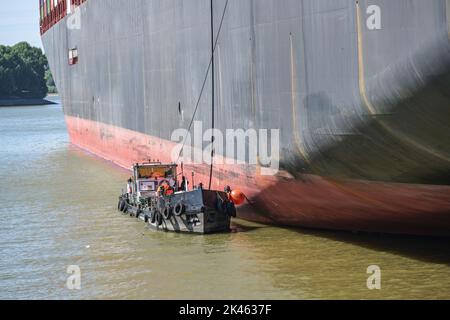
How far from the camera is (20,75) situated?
122 m

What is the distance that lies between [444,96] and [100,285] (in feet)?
20.1

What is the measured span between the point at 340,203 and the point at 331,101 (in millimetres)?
2118

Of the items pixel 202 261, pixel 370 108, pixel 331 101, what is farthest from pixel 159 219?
pixel 370 108

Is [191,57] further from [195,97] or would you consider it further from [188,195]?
[188,195]

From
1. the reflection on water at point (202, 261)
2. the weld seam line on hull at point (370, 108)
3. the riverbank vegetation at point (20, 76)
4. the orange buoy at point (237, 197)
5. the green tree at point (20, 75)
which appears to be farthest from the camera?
the green tree at point (20, 75)

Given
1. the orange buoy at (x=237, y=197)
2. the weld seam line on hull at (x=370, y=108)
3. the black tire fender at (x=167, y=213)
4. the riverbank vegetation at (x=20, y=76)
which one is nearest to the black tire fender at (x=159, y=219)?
the black tire fender at (x=167, y=213)

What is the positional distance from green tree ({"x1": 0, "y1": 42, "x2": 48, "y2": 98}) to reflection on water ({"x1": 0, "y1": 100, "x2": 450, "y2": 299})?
104 meters

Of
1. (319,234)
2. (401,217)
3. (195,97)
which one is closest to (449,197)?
(401,217)

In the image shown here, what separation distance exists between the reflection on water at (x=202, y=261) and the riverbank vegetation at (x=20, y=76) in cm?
10365

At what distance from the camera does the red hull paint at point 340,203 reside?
13.2m

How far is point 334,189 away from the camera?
1434cm

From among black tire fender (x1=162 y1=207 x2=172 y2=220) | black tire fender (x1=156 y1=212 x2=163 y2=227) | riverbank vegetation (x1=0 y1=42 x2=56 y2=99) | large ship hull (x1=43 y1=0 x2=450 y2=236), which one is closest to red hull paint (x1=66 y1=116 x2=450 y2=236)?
large ship hull (x1=43 y1=0 x2=450 y2=236)

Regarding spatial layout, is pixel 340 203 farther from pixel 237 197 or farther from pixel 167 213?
pixel 167 213

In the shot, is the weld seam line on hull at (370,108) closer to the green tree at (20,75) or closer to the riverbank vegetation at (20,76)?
the riverbank vegetation at (20,76)
